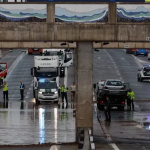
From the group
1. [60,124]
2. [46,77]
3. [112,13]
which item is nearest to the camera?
[112,13]

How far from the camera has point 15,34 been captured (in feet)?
86.7

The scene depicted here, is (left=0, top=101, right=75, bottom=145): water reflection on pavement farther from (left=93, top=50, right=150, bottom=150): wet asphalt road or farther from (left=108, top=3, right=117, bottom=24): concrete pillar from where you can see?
(left=108, top=3, right=117, bottom=24): concrete pillar

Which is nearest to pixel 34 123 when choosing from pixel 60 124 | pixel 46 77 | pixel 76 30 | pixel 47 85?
pixel 60 124

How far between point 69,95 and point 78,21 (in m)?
→ 25.0

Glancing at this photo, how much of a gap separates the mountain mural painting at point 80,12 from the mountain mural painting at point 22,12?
0.67 meters

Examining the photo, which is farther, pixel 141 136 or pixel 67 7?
pixel 141 136

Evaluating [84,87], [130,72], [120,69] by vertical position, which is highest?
[84,87]

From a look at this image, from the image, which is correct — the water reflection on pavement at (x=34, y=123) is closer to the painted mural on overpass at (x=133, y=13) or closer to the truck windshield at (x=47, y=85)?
the truck windshield at (x=47, y=85)

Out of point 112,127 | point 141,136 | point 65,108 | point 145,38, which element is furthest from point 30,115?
point 145,38

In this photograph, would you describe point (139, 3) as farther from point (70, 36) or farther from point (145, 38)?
point (70, 36)

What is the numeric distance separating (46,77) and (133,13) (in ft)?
78.5

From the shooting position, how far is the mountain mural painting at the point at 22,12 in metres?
26.5

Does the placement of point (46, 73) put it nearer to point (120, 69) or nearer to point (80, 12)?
point (120, 69)

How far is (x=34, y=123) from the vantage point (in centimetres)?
3375
